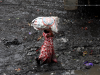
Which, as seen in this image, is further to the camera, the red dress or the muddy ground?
the muddy ground

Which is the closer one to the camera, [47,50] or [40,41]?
[47,50]

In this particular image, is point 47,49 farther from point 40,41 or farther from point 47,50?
point 40,41

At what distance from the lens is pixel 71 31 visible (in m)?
4.48

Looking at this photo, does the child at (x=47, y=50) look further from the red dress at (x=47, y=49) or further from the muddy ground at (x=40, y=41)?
the muddy ground at (x=40, y=41)

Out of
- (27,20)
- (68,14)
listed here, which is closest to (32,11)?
(27,20)

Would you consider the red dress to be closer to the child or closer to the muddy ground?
the child

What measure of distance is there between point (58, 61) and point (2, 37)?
2.02 metres

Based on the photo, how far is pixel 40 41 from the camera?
411cm

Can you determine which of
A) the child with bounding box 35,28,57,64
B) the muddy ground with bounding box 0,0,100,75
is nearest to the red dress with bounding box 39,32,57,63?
the child with bounding box 35,28,57,64

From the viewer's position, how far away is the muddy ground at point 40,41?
330 cm

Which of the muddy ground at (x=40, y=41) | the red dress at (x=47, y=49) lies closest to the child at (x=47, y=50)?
the red dress at (x=47, y=49)

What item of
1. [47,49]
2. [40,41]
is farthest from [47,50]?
[40,41]

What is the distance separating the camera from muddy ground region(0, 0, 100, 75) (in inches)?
130

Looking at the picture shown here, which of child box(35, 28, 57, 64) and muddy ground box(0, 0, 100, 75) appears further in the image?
muddy ground box(0, 0, 100, 75)
